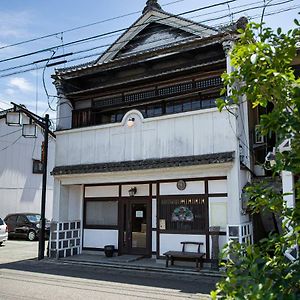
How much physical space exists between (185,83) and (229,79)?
10985 millimetres

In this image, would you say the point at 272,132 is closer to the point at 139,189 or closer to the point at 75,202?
the point at 139,189

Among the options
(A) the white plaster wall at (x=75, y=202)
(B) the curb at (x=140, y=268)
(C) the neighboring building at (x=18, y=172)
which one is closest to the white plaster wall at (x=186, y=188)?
(B) the curb at (x=140, y=268)

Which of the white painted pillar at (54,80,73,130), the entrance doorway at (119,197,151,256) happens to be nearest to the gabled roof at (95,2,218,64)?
the white painted pillar at (54,80,73,130)

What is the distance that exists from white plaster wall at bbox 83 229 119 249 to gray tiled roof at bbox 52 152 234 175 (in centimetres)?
265

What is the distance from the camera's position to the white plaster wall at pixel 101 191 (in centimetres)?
1410

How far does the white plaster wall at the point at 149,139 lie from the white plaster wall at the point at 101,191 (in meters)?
1.46

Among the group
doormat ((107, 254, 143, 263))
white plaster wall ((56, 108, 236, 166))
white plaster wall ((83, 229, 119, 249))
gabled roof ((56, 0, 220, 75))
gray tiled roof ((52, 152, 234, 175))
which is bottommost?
doormat ((107, 254, 143, 263))

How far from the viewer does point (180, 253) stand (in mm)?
11445

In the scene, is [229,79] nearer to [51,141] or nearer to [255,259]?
[255,259]

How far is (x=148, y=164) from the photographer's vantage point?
38.4 ft

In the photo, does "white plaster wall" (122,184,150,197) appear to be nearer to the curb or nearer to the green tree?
the curb

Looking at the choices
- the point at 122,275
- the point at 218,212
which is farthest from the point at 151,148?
the point at 122,275

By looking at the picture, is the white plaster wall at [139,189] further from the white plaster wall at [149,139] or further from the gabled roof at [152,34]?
the gabled roof at [152,34]

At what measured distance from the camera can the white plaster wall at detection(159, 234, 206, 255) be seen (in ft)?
38.7
